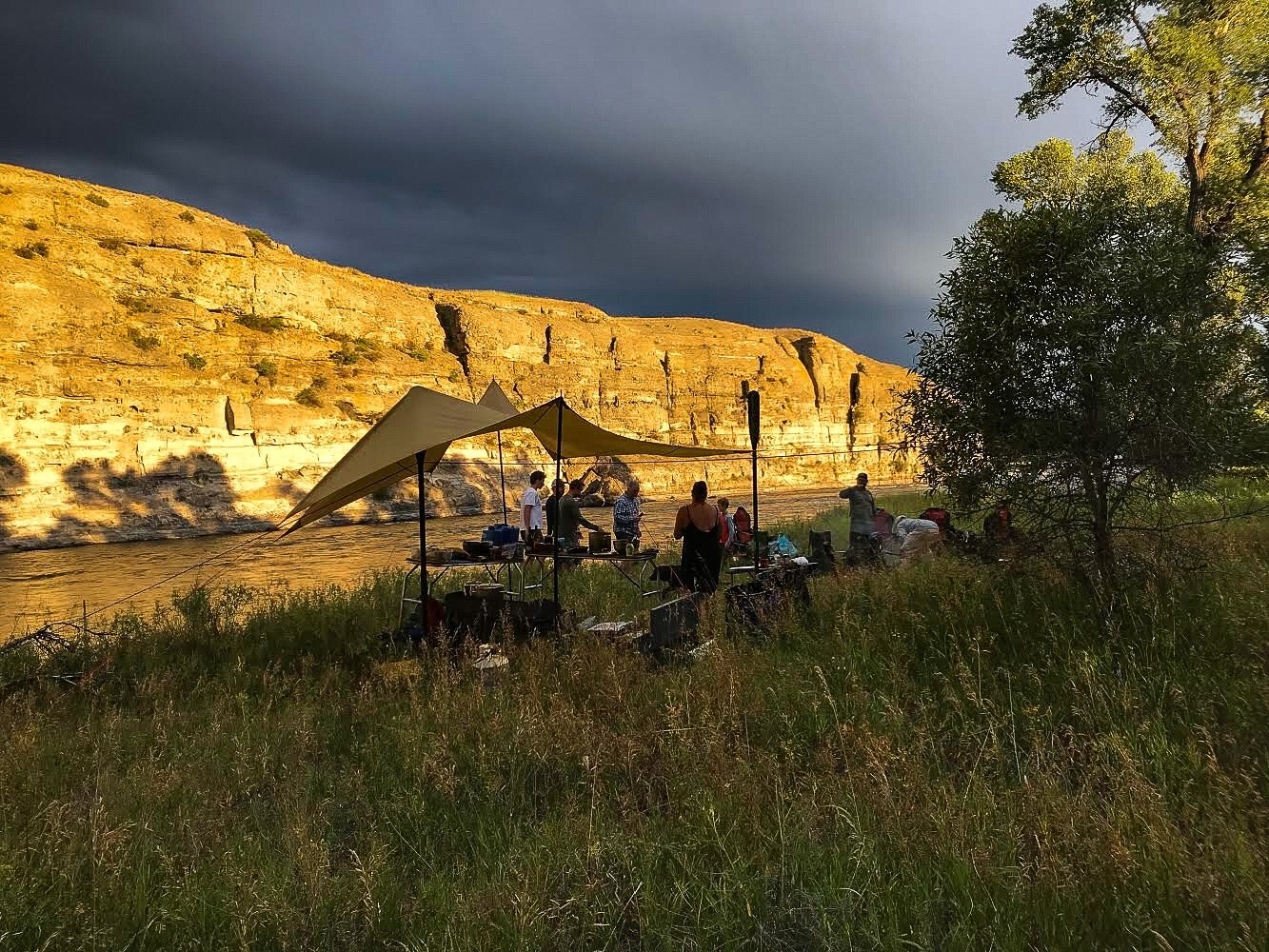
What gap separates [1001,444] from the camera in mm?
5773

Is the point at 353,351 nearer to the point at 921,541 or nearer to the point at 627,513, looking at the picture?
the point at 627,513

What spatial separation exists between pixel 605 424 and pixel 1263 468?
218 ft

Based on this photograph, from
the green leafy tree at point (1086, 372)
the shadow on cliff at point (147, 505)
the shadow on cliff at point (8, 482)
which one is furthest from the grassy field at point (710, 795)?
the shadow on cliff at point (147, 505)

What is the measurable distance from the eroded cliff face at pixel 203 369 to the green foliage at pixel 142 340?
0.11 m

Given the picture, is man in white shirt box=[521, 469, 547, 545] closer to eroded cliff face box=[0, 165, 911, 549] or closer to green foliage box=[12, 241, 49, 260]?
eroded cliff face box=[0, 165, 911, 549]

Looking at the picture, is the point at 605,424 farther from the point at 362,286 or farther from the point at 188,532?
the point at 188,532

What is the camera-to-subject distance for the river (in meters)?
16.0

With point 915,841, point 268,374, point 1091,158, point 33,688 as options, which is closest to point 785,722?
point 915,841

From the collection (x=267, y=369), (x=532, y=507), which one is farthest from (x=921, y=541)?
(x=267, y=369)

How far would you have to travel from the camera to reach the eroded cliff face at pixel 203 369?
101 ft

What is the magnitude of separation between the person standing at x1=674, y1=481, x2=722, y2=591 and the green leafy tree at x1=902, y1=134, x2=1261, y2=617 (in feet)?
10.6

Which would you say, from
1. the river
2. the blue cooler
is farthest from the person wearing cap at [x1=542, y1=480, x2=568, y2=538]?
the river

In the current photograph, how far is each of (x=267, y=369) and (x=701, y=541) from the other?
135 ft

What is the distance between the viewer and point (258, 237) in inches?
2119
